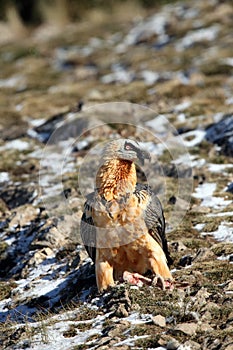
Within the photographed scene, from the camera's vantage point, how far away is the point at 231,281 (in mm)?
7227

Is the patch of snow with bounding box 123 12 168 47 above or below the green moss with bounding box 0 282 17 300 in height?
above

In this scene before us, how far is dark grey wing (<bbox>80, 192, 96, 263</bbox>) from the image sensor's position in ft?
24.2

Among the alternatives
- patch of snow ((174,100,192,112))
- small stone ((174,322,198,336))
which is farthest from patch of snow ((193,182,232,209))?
patch of snow ((174,100,192,112))

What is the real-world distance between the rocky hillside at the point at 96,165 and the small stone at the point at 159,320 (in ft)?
0.07

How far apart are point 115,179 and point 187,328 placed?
200cm

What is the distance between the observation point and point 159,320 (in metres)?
6.20

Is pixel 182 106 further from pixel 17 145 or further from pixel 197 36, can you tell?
pixel 197 36

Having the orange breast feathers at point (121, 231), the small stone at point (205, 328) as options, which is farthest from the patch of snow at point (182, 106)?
the small stone at point (205, 328)

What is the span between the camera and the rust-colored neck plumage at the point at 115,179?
7.29m

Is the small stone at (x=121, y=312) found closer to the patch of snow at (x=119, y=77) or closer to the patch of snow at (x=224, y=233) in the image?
the patch of snow at (x=224, y=233)

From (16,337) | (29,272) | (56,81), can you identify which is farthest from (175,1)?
(16,337)

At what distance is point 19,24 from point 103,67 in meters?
10.5

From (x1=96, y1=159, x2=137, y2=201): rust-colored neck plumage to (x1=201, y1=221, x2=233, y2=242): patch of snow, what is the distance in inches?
93.6

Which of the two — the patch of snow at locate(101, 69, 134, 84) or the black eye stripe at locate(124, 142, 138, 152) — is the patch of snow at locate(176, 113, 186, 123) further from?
the black eye stripe at locate(124, 142, 138, 152)
